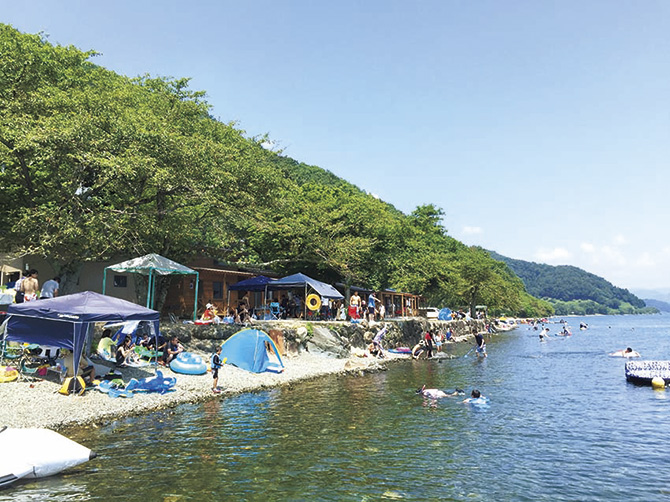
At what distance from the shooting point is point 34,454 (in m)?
9.30

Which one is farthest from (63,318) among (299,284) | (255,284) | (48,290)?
(299,284)

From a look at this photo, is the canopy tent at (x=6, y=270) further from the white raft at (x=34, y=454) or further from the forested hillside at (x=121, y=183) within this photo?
the white raft at (x=34, y=454)

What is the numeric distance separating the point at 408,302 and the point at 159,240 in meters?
44.5

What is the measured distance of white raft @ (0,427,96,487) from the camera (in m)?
8.99

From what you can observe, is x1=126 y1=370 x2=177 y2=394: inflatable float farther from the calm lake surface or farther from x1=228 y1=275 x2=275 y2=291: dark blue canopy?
x1=228 y1=275 x2=275 y2=291: dark blue canopy

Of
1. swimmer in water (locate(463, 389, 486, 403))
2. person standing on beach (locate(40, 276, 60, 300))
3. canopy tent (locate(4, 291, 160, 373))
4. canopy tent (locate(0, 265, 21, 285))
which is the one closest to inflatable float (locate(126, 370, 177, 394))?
canopy tent (locate(4, 291, 160, 373))

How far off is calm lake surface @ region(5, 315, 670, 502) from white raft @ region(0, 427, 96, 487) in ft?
0.77

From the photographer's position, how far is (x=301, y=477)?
980 centimetres

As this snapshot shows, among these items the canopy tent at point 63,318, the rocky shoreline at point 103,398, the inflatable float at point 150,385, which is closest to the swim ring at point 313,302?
the rocky shoreline at point 103,398

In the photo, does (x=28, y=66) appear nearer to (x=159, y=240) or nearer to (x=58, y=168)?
(x=58, y=168)

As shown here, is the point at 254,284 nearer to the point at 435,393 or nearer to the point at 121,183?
the point at 121,183

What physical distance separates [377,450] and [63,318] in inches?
432

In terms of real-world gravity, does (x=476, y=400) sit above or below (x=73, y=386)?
below

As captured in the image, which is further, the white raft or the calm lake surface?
the calm lake surface
